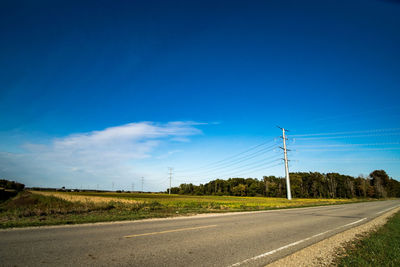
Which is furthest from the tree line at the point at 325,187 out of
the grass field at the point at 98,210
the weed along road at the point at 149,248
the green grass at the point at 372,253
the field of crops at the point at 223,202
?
the weed along road at the point at 149,248

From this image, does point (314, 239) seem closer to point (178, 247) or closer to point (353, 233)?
point (353, 233)

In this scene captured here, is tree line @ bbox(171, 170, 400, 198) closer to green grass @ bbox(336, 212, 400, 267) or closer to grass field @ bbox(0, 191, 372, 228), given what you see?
grass field @ bbox(0, 191, 372, 228)

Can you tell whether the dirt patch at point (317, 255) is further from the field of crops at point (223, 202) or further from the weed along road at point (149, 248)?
the field of crops at point (223, 202)

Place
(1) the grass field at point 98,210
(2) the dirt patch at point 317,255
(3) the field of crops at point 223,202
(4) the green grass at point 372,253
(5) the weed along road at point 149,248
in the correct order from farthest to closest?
(3) the field of crops at point 223,202
(1) the grass field at point 98,210
(4) the green grass at point 372,253
(2) the dirt patch at point 317,255
(5) the weed along road at point 149,248

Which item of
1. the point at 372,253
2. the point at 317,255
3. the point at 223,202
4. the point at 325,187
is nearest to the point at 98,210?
the point at 317,255

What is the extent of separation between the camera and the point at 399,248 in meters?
6.61

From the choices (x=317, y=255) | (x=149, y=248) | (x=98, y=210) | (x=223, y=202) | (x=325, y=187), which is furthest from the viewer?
(x=325, y=187)

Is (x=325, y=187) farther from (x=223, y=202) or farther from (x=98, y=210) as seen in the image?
(x=98, y=210)

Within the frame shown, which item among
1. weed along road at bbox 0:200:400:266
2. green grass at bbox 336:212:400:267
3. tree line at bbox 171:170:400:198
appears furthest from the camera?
tree line at bbox 171:170:400:198

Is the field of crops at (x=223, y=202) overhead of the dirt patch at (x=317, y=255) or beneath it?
beneath

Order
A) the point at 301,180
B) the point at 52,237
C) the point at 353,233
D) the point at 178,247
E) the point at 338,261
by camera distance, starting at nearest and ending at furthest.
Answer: the point at 338,261
the point at 178,247
the point at 52,237
the point at 353,233
the point at 301,180

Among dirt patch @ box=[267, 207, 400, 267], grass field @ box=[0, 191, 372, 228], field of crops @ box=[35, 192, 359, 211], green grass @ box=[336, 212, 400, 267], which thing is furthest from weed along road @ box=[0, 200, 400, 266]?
field of crops @ box=[35, 192, 359, 211]

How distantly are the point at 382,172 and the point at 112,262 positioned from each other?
16701cm

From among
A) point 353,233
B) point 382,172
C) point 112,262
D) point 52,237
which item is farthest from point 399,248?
point 382,172
